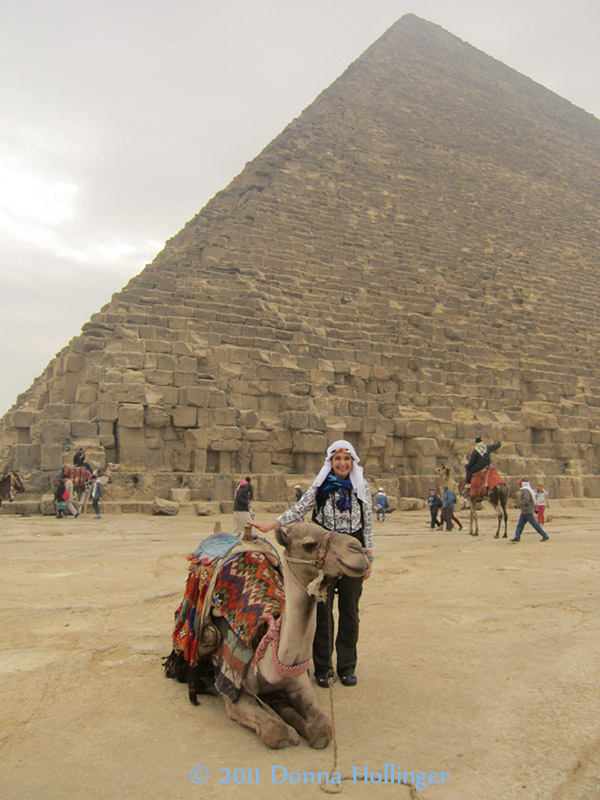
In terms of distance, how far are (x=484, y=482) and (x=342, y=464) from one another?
661 centimetres

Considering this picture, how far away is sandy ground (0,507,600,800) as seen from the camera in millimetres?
2068

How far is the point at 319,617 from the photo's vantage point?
9.49 feet

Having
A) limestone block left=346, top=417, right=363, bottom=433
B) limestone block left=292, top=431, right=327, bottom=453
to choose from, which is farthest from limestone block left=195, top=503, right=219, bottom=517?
limestone block left=346, top=417, right=363, bottom=433

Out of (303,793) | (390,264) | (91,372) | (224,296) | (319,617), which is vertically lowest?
(303,793)

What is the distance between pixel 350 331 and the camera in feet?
47.2

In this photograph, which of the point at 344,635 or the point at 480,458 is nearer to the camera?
the point at 344,635

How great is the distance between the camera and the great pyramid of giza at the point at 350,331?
11.2 m

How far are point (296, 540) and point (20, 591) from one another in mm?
3092

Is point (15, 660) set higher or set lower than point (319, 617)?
lower

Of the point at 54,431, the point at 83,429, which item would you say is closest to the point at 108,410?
the point at 83,429

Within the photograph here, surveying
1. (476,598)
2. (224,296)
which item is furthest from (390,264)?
(476,598)

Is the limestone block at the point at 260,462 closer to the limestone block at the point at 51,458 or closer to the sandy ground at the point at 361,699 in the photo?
the limestone block at the point at 51,458

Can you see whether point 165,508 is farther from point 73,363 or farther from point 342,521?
point 342,521

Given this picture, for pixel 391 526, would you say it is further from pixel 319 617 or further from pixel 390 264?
pixel 390 264
